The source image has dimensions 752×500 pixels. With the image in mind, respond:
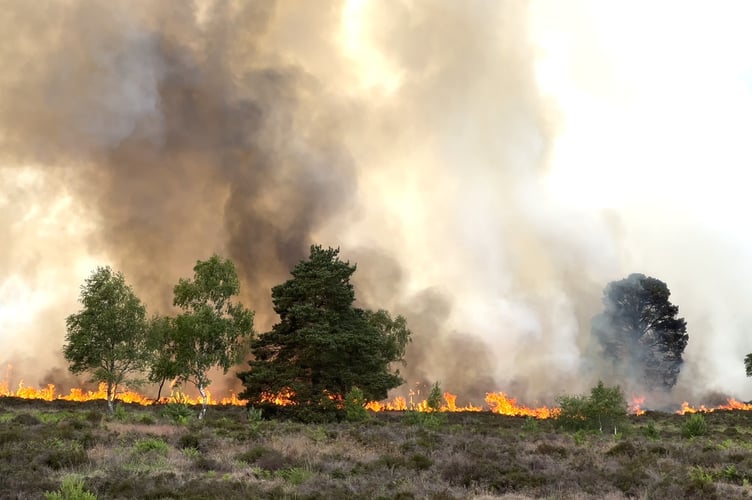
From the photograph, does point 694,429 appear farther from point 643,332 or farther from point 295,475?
point 643,332

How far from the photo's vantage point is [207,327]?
48.5 m

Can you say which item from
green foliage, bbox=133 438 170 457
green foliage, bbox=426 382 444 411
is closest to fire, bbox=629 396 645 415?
green foliage, bbox=426 382 444 411

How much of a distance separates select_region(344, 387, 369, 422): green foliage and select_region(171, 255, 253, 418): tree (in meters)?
17.1

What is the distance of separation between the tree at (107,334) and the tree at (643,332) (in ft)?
250

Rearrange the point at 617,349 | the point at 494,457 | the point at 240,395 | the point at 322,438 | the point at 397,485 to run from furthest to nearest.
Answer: the point at 617,349, the point at 240,395, the point at 322,438, the point at 494,457, the point at 397,485

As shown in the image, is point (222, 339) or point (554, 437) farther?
point (222, 339)

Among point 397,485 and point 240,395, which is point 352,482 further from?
point 240,395

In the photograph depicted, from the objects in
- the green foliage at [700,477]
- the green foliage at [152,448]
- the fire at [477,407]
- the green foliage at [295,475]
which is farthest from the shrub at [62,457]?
the fire at [477,407]

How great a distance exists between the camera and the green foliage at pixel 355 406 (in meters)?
37.4

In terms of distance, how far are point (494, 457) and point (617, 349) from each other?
A: 8248cm

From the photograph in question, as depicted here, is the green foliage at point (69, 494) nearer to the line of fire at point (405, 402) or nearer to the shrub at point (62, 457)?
the shrub at point (62, 457)

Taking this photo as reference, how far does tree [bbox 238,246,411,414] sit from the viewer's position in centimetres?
3844

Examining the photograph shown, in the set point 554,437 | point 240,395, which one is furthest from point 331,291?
point 554,437

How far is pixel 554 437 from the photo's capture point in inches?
1208
